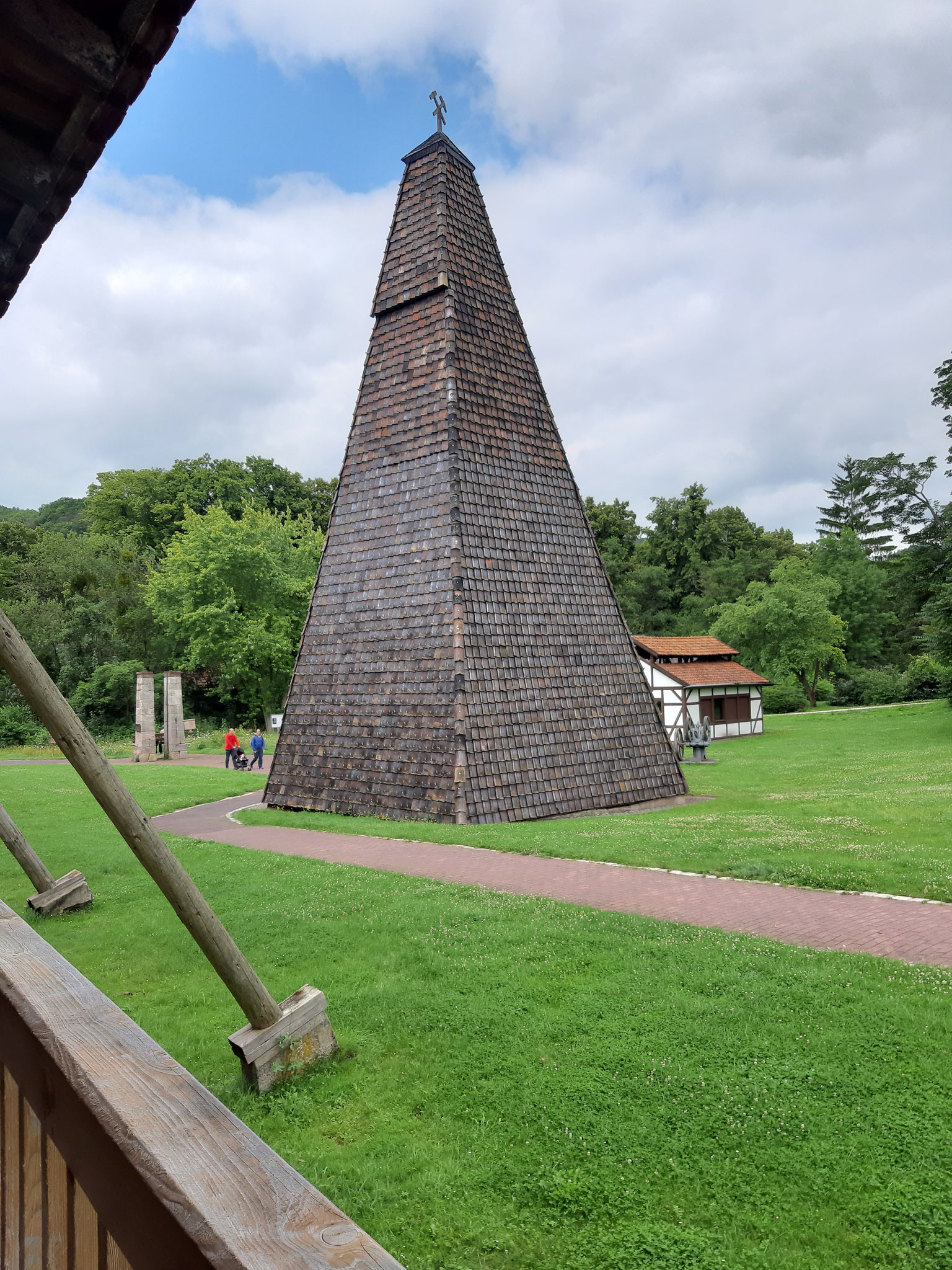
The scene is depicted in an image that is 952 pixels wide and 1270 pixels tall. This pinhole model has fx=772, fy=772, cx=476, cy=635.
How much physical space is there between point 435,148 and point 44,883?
40.8 ft

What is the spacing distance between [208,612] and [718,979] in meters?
32.7

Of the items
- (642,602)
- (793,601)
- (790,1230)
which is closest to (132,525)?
(642,602)

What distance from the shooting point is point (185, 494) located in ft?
168

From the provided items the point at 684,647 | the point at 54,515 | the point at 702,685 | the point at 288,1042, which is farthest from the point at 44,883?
the point at 54,515

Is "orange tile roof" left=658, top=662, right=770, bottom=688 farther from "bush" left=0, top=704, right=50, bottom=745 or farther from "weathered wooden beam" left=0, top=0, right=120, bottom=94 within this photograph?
"weathered wooden beam" left=0, top=0, right=120, bottom=94

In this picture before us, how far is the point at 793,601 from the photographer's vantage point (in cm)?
4409

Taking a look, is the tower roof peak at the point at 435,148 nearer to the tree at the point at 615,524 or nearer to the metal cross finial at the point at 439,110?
the metal cross finial at the point at 439,110

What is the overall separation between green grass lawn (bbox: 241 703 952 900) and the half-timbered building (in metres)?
15.9

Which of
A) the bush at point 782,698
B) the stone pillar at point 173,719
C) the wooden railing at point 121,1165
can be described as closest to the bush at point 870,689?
the bush at point 782,698

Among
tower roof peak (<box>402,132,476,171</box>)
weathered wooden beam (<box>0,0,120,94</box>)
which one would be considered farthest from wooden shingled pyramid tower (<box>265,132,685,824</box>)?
weathered wooden beam (<box>0,0,120,94</box>)

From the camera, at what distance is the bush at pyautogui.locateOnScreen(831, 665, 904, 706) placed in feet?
157

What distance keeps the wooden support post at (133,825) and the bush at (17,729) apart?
120 feet

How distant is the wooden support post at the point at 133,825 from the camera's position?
2695 millimetres

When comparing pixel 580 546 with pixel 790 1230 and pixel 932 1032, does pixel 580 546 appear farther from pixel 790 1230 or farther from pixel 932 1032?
pixel 790 1230
